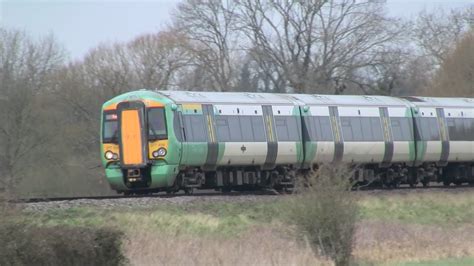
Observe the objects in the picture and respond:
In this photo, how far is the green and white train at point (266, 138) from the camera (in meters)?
28.1

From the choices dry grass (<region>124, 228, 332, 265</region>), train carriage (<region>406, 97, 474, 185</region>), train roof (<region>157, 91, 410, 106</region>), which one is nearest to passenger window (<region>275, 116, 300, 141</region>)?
train roof (<region>157, 91, 410, 106</region>)

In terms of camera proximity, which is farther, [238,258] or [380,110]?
[380,110]

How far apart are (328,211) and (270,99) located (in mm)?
14470

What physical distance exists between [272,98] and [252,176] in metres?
2.66

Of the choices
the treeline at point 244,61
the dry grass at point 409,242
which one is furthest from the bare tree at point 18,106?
the dry grass at point 409,242

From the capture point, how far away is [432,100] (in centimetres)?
3706

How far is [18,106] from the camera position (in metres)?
44.3

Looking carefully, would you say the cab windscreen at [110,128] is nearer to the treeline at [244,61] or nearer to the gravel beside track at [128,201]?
the gravel beside track at [128,201]

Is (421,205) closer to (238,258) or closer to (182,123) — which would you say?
(182,123)

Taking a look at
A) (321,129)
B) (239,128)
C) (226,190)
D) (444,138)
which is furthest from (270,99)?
(444,138)

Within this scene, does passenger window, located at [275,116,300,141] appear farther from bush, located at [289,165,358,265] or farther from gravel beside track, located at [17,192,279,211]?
bush, located at [289,165,358,265]

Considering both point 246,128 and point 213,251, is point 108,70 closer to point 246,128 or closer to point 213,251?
point 246,128

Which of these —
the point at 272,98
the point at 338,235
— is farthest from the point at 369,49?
the point at 338,235

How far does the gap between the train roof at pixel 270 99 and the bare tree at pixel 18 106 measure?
1130 centimetres
